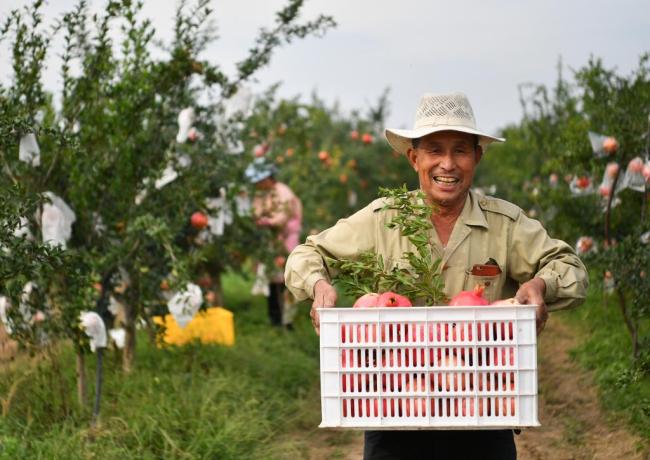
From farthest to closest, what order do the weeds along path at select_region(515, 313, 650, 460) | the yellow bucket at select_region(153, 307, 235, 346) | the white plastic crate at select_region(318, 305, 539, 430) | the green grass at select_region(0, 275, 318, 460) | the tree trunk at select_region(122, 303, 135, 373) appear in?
the yellow bucket at select_region(153, 307, 235, 346) < the tree trunk at select_region(122, 303, 135, 373) < the weeds along path at select_region(515, 313, 650, 460) < the green grass at select_region(0, 275, 318, 460) < the white plastic crate at select_region(318, 305, 539, 430)

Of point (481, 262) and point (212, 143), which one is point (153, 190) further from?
point (481, 262)

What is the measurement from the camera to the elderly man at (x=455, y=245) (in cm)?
322

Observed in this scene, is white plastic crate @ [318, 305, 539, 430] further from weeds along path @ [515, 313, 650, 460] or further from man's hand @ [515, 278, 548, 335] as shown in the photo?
weeds along path @ [515, 313, 650, 460]

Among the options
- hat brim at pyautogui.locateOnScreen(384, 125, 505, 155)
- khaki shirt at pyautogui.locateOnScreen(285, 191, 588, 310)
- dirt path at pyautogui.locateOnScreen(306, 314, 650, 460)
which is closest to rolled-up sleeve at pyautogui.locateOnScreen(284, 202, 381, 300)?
khaki shirt at pyautogui.locateOnScreen(285, 191, 588, 310)

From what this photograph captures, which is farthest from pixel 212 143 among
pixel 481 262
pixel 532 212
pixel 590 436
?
pixel 532 212

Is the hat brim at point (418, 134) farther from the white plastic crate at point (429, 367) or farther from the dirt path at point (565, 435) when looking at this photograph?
the dirt path at point (565, 435)

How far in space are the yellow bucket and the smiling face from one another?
14.5ft

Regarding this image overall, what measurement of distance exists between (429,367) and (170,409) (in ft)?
9.82

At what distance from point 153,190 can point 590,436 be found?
275 cm

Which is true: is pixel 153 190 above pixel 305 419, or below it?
above

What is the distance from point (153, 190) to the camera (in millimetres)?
6008

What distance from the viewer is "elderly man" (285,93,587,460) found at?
322 centimetres

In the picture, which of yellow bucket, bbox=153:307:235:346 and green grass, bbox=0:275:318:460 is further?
yellow bucket, bbox=153:307:235:346

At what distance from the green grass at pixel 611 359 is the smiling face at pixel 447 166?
4.30ft
